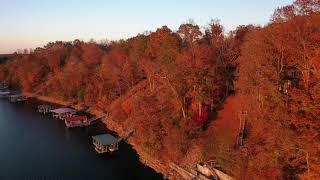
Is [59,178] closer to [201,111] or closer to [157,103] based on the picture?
[157,103]

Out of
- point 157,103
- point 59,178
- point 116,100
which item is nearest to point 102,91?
point 116,100

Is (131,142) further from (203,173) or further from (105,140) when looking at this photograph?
(203,173)

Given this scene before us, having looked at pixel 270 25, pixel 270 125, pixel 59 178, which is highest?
pixel 270 25

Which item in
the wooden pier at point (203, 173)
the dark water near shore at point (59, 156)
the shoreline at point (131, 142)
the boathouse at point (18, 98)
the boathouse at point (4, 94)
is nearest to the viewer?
the wooden pier at point (203, 173)

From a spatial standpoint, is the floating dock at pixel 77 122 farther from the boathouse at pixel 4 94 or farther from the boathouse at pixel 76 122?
the boathouse at pixel 4 94

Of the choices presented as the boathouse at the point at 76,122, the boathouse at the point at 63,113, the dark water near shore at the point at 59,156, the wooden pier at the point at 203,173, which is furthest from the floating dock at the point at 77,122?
the wooden pier at the point at 203,173

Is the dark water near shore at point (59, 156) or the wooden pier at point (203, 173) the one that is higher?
the wooden pier at point (203, 173)
